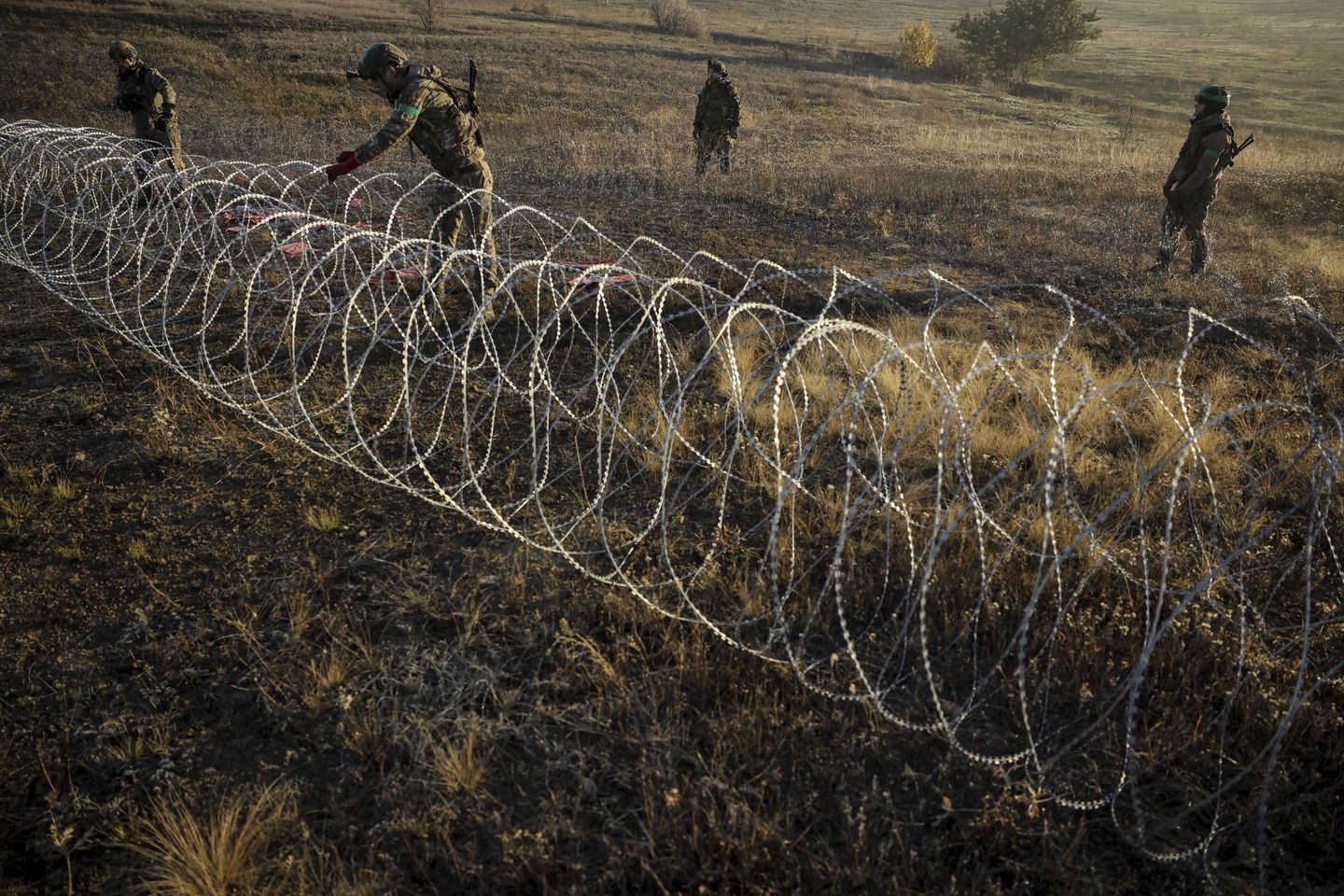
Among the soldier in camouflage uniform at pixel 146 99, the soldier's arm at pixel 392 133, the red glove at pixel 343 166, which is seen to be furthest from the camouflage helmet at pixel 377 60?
the soldier in camouflage uniform at pixel 146 99

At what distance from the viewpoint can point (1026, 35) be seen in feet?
122

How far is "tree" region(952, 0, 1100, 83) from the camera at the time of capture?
121 feet

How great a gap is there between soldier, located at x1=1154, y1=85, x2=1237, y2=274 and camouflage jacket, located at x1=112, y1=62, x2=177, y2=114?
1324 cm

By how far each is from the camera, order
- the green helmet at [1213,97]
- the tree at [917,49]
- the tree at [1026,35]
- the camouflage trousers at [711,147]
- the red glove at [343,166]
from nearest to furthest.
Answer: the red glove at [343,166] < the green helmet at [1213,97] < the camouflage trousers at [711,147] < the tree at [1026,35] < the tree at [917,49]

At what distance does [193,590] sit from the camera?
161 inches

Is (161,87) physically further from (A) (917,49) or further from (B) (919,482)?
(A) (917,49)

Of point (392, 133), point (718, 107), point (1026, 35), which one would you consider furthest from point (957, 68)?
point (392, 133)

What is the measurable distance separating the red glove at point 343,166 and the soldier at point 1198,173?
9.25 metres

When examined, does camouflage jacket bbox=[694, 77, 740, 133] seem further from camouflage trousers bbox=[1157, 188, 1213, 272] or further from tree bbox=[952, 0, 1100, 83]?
tree bbox=[952, 0, 1100, 83]

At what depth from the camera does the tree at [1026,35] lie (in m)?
36.9

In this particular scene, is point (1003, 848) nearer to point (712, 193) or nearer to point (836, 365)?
point (836, 365)

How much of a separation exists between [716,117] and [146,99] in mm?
9091

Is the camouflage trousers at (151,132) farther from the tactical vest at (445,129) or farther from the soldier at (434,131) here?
the tactical vest at (445,129)

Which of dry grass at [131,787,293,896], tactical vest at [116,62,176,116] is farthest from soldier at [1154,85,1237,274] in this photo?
tactical vest at [116,62,176,116]
